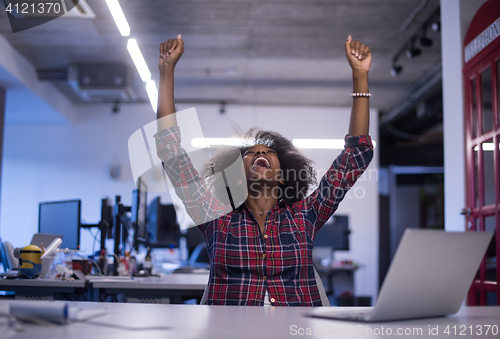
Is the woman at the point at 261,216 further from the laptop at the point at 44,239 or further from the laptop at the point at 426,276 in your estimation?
the laptop at the point at 44,239

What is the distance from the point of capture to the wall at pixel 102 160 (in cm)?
716

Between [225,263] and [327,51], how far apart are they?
4435mm

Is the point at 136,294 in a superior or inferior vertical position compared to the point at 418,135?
inferior

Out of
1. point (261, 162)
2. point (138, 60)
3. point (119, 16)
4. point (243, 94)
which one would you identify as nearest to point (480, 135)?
point (261, 162)

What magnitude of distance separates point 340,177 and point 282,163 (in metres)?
0.72

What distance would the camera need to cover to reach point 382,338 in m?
0.77

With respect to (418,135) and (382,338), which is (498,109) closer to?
(382,338)

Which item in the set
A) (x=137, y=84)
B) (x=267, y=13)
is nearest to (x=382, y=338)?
(x=267, y=13)

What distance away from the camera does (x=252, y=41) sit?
529cm

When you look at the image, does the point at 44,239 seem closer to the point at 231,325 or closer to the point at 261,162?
the point at 261,162

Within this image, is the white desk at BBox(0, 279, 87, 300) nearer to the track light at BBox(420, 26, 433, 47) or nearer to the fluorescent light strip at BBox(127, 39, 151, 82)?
the fluorescent light strip at BBox(127, 39, 151, 82)

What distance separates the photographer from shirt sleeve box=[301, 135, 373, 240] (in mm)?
1672

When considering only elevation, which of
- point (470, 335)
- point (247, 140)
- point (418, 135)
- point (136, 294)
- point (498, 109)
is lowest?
point (136, 294)

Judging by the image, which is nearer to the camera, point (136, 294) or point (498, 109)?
point (136, 294)
